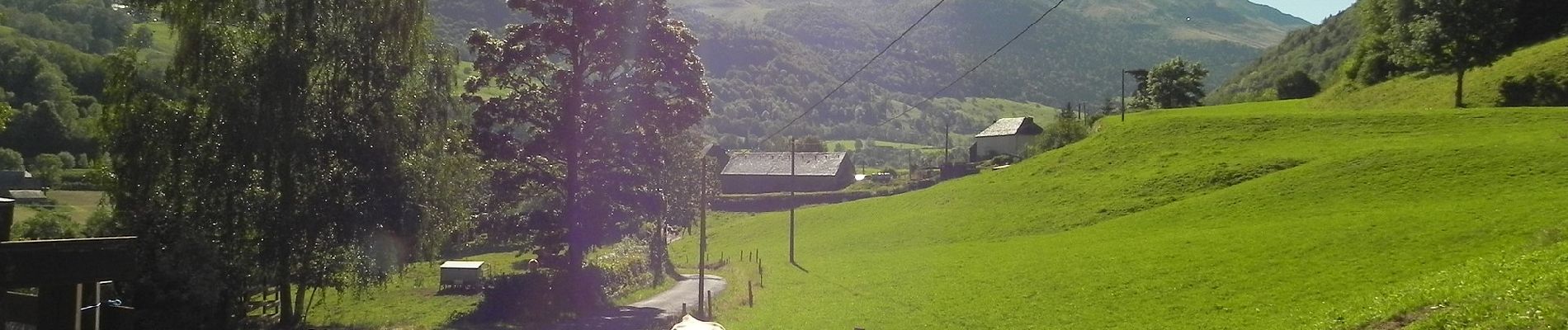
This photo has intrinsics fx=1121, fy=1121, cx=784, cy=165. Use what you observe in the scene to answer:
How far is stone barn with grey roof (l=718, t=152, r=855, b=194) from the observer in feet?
362

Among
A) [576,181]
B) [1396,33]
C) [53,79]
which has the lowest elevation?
[576,181]

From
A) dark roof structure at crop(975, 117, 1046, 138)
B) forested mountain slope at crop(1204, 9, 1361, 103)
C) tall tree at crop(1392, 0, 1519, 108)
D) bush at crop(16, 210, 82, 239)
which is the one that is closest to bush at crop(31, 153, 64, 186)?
bush at crop(16, 210, 82, 239)

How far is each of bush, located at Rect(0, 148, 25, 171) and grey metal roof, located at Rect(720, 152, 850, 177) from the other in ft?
212

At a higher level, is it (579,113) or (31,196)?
(579,113)

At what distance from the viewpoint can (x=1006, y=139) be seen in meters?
112

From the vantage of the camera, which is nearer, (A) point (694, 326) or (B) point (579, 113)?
(A) point (694, 326)

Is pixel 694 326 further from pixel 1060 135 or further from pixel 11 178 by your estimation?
pixel 1060 135

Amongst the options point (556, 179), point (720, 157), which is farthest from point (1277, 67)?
point (556, 179)

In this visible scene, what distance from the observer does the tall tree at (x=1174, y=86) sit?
345 ft

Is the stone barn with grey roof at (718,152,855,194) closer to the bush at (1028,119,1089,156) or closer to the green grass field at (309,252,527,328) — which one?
the bush at (1028,119,1089,156)

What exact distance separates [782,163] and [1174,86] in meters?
38.4

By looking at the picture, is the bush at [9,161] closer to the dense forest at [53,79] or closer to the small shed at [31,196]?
the dense forest at [53,79]

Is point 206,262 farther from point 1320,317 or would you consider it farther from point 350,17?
point 1320,317

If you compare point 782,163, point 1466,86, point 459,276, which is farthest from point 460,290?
point 782,163
